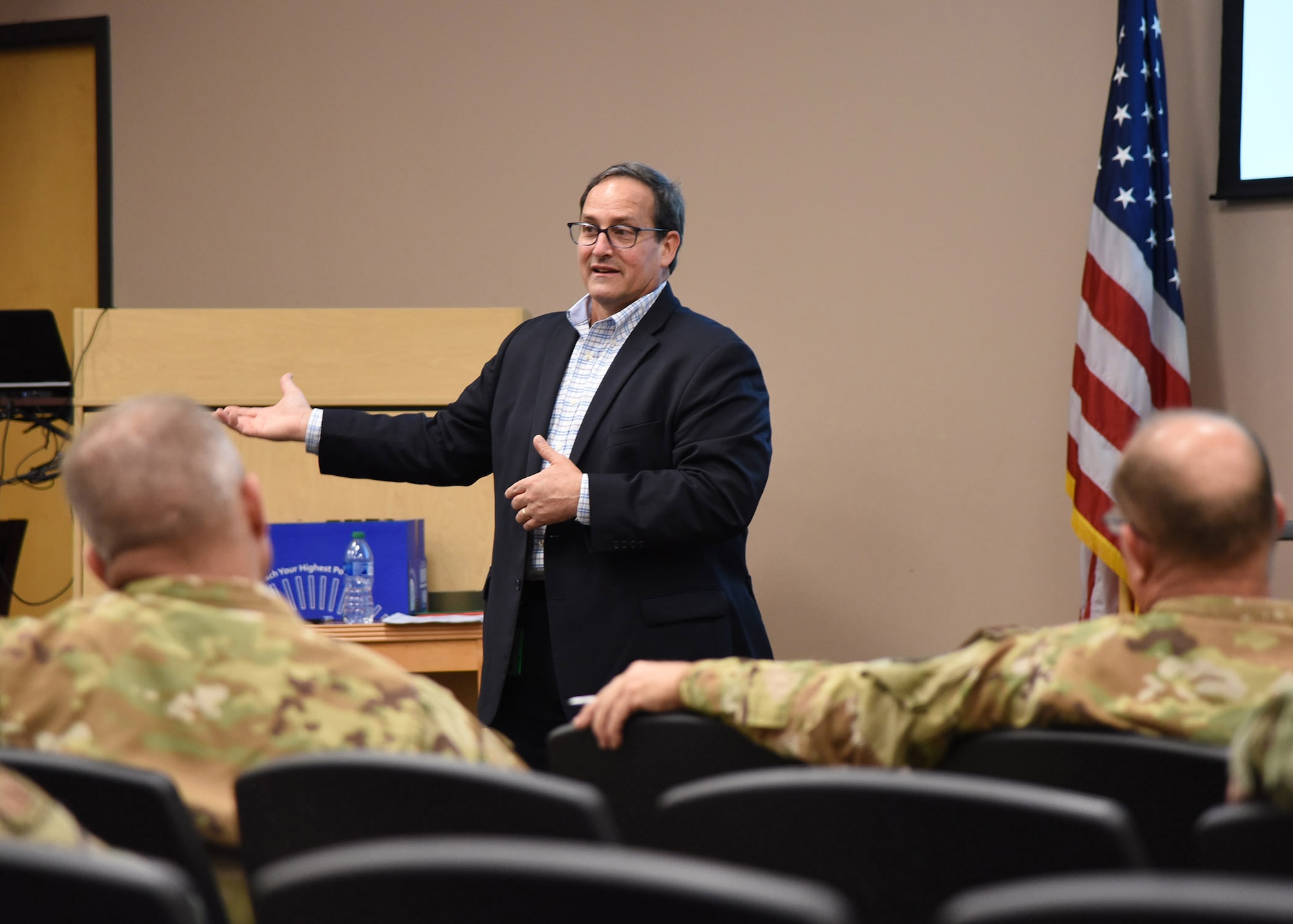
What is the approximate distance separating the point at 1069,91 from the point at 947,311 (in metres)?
0.80

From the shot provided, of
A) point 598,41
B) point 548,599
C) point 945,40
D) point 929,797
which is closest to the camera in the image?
point 929,797

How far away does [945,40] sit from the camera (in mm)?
4223

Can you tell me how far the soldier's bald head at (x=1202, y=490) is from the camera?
1.42 metres

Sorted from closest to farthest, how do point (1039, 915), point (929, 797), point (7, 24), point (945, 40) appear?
point (1039, 915) → point (929, 797) → point (945, 40) → point (7, 24)

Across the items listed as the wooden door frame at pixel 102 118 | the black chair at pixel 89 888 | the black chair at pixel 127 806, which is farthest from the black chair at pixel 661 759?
the wooden door frame at pixel 102 118

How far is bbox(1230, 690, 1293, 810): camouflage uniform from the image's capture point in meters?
0.98

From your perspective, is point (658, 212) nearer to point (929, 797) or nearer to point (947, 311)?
point (947, 311)

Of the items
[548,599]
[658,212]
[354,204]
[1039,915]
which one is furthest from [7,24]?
[1039,915]

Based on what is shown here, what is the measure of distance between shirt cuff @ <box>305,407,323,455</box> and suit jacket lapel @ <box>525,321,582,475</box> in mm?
498

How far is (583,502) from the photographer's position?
2543mm

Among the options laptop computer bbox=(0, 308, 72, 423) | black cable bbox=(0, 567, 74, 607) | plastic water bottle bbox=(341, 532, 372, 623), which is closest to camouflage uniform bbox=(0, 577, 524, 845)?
Result: plastic water bottle bbox=(341, 532, 372, 623)

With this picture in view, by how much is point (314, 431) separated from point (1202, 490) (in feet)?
6.62

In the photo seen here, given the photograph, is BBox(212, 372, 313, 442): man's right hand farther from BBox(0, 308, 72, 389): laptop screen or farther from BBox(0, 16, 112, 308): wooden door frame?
BBox(0, 16, 112, 308): wooden door frame

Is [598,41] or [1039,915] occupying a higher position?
→ [598,41]
